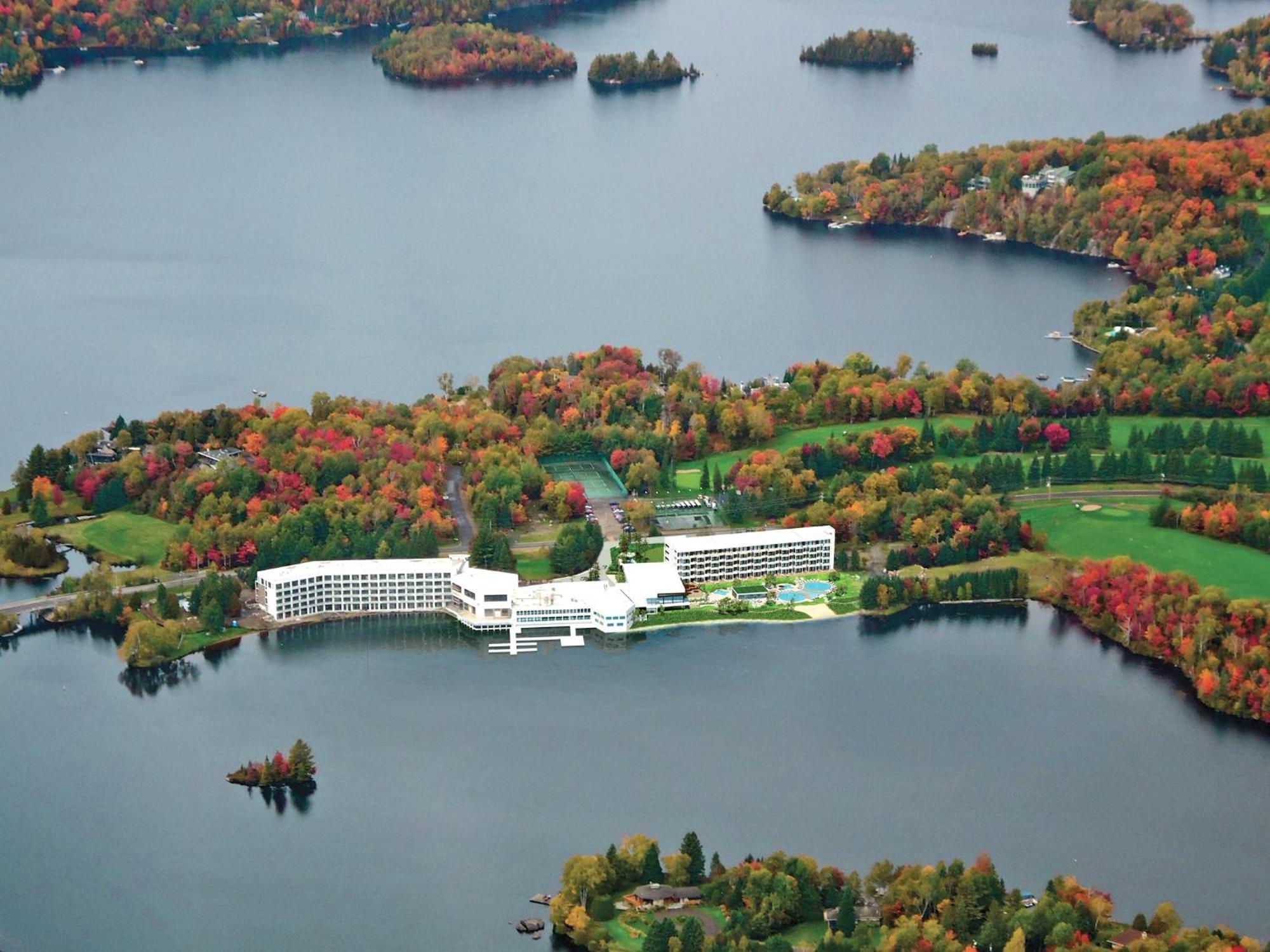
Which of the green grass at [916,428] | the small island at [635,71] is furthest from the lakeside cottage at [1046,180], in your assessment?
the small island at [635,71]

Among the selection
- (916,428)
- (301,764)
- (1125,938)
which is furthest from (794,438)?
(1125,938)

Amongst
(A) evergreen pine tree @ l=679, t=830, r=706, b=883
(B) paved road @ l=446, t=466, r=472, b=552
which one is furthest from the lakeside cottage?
(A) evergreen pine tree @ l=679, t=830, r=706, b=883

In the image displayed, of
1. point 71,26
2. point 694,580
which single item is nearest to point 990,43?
point 71,26

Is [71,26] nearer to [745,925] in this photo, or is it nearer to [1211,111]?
[1211,111]

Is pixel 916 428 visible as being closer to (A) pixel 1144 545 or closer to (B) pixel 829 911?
(A) pixel 1144 545

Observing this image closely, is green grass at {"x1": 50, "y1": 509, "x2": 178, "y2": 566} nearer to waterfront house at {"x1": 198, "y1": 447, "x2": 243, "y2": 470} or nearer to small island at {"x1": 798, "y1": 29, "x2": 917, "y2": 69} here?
waterfront house at {"x1": 198, "y1": 447, "x2": 243, "y2": 470}

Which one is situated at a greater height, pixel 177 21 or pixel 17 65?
pixel 177 21
